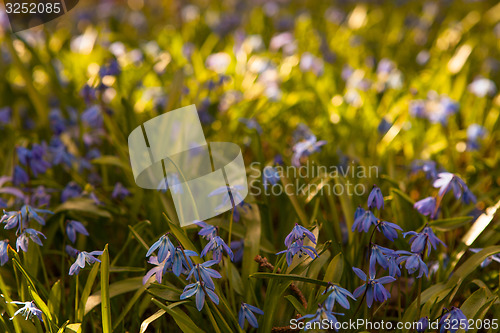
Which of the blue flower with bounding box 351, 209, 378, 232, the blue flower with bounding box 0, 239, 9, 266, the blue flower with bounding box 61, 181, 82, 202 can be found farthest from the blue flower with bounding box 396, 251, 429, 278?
the blue flower with bounding box 61, 181, 82, 202

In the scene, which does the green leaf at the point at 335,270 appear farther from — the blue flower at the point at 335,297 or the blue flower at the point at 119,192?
the blue flower at the point at 119,192

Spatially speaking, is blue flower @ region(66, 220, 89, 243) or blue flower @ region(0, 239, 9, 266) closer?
blue flower @ region(0, 239, 9, 266)

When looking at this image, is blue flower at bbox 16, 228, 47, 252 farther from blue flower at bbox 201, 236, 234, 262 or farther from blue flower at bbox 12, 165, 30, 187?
blue flower at bbox 12, 165, 30, 187

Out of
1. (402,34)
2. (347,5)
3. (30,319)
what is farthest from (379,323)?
(347,5)

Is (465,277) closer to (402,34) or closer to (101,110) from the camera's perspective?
(101,110)

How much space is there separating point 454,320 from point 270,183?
965 millimetres

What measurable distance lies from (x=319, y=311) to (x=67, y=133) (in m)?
2.33

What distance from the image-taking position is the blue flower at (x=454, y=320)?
1.58m

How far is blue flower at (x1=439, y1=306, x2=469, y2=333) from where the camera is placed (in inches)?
62.2

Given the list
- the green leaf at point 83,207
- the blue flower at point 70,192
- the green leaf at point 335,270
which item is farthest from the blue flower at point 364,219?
the blue flower at point 70,192

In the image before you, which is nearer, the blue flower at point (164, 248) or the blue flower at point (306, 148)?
the blue flower at point (164, 248)

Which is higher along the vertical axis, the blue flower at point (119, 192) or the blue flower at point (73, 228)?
the blue flower at point (73, 228)

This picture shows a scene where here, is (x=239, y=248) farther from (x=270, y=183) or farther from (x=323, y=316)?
(x=323, y=316)

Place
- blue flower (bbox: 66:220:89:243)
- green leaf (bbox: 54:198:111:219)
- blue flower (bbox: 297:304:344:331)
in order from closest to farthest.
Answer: blue flower (bbox: 297:304:344:331) < blue flower (bbox: 66:220:89:243) < green leaf (bbox: 54:198:111:219)
